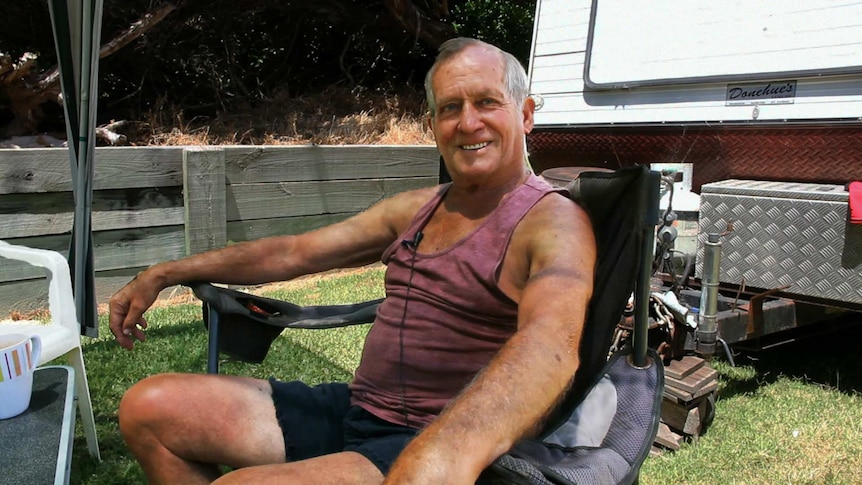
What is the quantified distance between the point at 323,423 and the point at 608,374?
0.77 metres

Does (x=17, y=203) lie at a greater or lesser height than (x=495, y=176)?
lesser

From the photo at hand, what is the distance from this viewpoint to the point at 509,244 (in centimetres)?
167

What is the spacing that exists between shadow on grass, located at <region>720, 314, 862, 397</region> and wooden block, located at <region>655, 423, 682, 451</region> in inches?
26.0

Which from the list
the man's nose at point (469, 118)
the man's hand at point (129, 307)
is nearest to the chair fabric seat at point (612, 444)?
the man's nose at point (469, 118)

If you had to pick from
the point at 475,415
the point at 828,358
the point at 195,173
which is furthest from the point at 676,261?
the point at 195,173

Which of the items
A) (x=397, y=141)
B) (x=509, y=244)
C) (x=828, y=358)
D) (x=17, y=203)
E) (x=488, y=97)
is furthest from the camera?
(x=397, y=141)

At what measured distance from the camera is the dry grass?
6.45 meters

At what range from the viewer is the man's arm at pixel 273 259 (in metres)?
2.03

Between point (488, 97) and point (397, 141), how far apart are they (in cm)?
524

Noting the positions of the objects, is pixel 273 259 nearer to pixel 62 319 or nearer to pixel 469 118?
pixel 469 118

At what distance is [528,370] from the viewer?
123cm

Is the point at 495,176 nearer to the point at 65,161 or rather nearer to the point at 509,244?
the point at 509,244

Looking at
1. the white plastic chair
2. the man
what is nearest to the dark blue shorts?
the man

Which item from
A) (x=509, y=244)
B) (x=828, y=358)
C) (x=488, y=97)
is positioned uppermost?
(x=488, y=97)
